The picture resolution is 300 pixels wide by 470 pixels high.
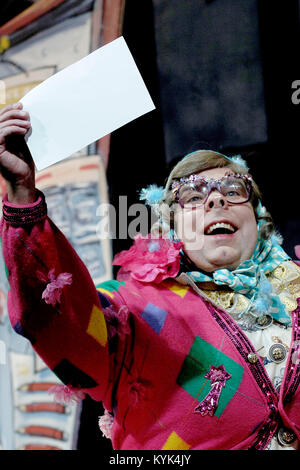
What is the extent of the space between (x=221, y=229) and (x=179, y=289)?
0.23m

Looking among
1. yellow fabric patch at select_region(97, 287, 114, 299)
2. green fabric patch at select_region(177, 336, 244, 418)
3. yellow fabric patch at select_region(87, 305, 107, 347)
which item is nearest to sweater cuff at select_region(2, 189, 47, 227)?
yellow fabric patch at select_region(87, 305, 107, 347)

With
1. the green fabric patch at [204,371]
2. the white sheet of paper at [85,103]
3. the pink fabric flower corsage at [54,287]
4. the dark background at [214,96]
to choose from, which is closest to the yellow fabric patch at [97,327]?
the pink fabric flower corsage at [54,287]

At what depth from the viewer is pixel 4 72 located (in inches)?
99.0

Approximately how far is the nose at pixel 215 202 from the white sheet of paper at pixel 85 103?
465mm

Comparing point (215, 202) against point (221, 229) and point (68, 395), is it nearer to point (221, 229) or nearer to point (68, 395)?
point (221, 229)

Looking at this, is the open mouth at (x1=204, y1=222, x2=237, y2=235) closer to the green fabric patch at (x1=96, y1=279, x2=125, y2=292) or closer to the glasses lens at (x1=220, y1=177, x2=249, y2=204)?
the glasses lens at (x1=220, y1=177, x2=249, y2=204)

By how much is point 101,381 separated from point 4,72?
1681 millimetres

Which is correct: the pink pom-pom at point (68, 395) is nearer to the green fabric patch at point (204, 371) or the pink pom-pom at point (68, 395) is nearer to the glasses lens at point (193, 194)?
the green fabric patch at point (204, 371)

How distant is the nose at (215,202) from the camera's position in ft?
5.51

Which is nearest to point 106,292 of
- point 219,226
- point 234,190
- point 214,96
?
point 219,226

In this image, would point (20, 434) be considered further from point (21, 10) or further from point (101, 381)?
point (21, 10)

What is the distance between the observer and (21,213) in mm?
1183

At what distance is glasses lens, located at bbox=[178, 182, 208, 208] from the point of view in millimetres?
1712

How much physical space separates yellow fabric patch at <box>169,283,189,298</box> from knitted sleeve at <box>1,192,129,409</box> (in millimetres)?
300
